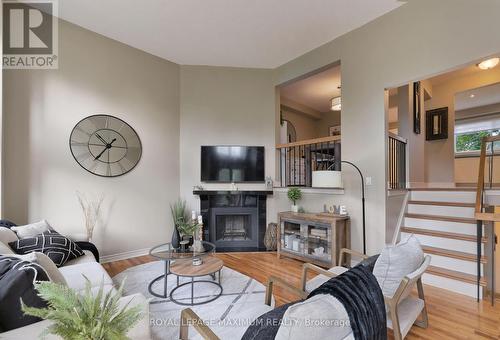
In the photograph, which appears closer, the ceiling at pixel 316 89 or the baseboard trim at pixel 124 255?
the baseboard trim at pixel 124 255

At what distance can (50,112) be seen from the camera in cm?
340

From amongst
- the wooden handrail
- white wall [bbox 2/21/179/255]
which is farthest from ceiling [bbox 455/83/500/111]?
white wall [bbox 2/21/179/255]

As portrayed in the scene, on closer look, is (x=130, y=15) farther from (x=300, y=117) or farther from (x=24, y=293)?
(x=300, y=117)

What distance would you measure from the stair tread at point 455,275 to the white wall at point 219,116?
291 cm

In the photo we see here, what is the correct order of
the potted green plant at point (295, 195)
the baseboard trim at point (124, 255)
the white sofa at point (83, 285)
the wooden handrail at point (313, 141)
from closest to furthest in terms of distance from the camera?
the white sofa at point (83, 285)
the baseboard trim at point (124, 255)
the wooden handrail at point (313, 141)
the potted green plant at point (295, 195)

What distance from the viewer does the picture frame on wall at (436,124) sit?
241 inches

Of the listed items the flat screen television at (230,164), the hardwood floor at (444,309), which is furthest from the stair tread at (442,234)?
the flat screen television at (230,164)

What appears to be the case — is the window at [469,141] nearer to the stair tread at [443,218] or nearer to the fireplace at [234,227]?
the stair tread at [443,218]

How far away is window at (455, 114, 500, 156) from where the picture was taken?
6.59m

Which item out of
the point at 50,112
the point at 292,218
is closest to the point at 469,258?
the point at 292,218

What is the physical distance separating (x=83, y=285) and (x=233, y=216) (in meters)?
2.96

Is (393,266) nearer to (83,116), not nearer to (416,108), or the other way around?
(83,116)

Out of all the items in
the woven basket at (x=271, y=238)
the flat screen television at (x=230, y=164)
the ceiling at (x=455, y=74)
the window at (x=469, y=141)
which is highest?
the ceiling at (x=455, y=74)

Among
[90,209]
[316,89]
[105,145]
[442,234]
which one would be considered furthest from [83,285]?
[316,89]
